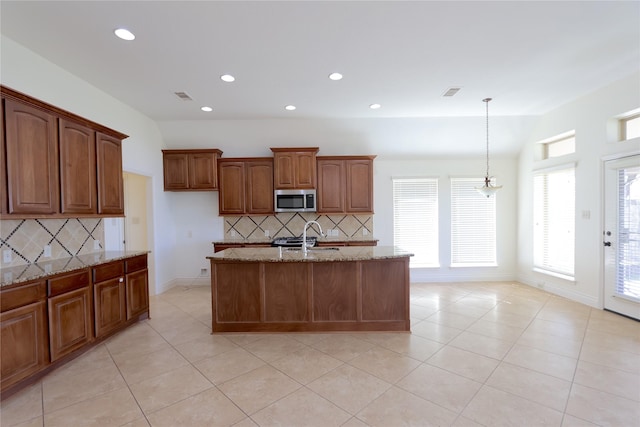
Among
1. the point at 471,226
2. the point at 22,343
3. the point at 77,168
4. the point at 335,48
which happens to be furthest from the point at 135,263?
the point at 471,226

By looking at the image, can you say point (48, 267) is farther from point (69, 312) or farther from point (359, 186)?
point (359, 186)

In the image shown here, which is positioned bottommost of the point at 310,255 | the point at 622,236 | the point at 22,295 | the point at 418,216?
the point at 22,295

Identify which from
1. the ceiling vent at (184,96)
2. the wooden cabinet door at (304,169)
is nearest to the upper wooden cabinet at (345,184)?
the wooden cabinet door at (304,169)

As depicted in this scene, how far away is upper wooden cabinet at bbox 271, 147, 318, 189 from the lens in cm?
496

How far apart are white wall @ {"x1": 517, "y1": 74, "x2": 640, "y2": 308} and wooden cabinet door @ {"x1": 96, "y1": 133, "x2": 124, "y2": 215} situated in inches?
248

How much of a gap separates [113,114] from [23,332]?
2879 millimetres

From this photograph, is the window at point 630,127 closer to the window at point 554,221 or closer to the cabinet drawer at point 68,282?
the window at point 554,221

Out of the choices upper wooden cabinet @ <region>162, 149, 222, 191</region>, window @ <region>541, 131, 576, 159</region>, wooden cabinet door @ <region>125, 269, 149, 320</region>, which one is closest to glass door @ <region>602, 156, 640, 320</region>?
window @ <region>541, 131, 576, 159</region>

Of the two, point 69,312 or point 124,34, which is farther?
point 69,312

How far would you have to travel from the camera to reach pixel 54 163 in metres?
2.65

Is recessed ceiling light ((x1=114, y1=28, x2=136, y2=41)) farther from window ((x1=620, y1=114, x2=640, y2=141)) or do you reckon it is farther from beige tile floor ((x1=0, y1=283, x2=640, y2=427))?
window ((x1=620, y1=114, x2=640, y2=141))

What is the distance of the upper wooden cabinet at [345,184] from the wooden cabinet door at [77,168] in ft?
10.6

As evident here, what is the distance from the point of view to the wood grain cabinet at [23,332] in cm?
203

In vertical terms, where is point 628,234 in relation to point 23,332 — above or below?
above
